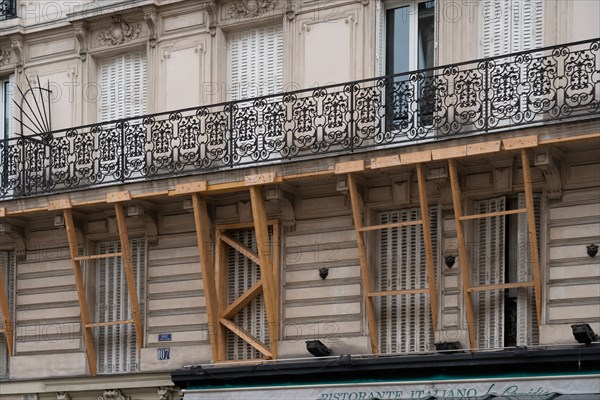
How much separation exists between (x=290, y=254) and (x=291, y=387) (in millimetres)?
2251

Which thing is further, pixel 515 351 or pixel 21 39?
pixel 21 39

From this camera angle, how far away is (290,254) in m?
24.3

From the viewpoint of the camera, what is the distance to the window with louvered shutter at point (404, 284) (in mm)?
23062

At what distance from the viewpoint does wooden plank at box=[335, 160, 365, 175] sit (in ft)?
74.8

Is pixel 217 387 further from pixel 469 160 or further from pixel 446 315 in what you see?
pixel 469 160

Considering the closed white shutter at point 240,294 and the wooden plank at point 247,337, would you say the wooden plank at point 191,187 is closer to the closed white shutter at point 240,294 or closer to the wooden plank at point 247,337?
the closed white shutter at point 240,294

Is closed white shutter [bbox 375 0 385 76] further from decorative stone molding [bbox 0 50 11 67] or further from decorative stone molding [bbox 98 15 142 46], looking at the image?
decorative stone molding [bbox 0 50 11 67]

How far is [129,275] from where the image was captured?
25.3 metres

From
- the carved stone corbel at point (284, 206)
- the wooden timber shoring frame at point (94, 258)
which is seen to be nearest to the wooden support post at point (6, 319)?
the wooden timber shoring frame at point (94, 258)

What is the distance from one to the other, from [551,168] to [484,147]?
97 centimetres

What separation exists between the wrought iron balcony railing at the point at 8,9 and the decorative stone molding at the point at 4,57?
57 centimetres

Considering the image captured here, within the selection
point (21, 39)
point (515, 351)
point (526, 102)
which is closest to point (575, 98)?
point (526, 102)

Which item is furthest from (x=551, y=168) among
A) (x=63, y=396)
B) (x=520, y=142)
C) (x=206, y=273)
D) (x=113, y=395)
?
(x=63, y=396)

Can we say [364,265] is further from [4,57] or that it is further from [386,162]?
[4,57]
